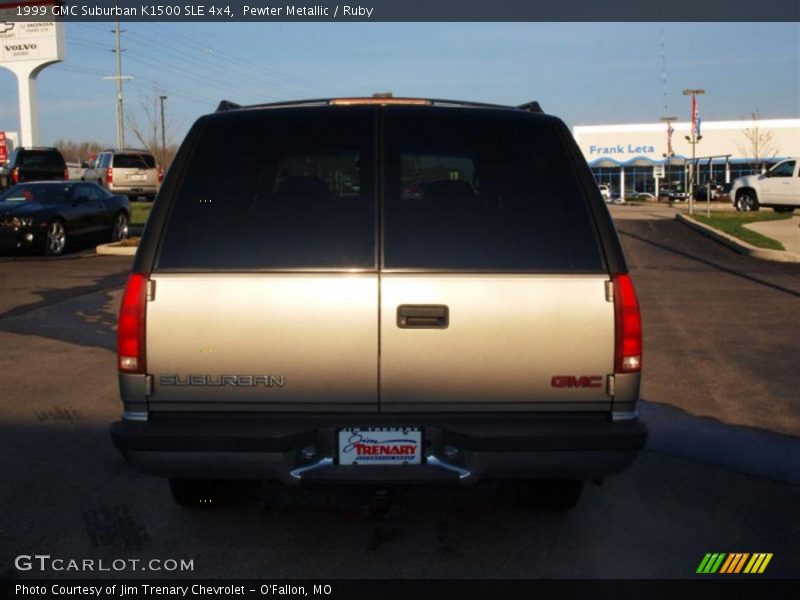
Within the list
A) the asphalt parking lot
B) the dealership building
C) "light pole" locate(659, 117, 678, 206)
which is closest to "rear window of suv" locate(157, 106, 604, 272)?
the asphalt parking lot

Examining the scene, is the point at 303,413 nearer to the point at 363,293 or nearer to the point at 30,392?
the point at 363,293

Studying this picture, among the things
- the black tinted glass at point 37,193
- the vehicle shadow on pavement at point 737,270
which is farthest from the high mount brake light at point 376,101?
the black tinted glass at point 37,193

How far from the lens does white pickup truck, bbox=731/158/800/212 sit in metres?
32.0

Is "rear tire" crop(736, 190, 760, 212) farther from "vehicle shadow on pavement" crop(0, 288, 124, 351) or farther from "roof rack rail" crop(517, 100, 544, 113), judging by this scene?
"roof rack rail" crop(517, 100, 544, 113)

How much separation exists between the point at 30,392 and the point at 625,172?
225 feet

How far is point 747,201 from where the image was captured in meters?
34.3

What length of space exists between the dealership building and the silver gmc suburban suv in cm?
6200

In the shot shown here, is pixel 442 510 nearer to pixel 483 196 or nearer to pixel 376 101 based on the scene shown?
pixel 483 196

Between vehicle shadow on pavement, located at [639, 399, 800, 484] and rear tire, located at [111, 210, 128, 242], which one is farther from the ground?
rear tire, located at [111, 210, 128, 242]

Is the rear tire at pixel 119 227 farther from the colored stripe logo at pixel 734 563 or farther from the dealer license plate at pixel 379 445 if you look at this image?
the colored stripe logo at pixel 734 563

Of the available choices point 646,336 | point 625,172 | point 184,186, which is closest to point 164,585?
point 184,186

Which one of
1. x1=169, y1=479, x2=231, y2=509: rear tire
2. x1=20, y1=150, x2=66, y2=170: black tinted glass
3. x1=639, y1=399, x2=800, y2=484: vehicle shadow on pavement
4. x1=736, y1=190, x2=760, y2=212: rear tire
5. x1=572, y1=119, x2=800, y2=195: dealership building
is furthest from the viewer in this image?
x1=572, y1=119, x2=800, y2=195: dealership building

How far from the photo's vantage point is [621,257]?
155 inches

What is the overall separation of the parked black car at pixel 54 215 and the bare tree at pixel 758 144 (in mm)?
54546
